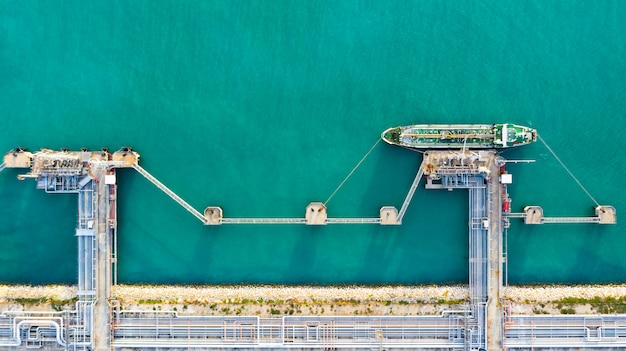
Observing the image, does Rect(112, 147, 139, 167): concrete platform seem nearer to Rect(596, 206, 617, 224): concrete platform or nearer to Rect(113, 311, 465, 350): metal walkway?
Rect(113, 311, 465, 350): metal walkway

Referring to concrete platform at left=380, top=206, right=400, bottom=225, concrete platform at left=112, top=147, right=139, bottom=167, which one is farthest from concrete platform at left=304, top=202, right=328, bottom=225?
concrete platform at left=112, top=147, right=139, bottom=167

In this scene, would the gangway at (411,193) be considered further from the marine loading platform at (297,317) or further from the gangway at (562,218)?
the gangway at (562,218)

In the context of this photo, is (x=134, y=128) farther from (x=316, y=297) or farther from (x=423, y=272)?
(x=423, y=272)

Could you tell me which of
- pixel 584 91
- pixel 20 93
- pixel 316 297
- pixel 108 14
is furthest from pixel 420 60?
pixel 20 93

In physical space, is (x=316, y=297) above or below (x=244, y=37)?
below

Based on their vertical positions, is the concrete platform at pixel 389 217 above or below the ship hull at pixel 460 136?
below

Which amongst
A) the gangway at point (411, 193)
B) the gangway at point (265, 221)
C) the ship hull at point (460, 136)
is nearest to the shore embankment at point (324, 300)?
the gangway at point (265, 221)

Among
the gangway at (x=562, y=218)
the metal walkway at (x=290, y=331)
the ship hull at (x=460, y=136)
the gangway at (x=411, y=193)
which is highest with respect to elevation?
the ship hull at (x=460, y=136)
